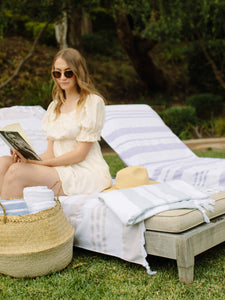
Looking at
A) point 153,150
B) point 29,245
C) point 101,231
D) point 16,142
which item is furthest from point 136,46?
point 29,245

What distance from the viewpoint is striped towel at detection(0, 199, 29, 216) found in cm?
224

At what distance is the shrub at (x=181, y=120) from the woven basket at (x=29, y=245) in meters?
6.76

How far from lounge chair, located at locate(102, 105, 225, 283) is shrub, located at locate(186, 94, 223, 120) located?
689 cm

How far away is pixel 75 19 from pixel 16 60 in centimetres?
367

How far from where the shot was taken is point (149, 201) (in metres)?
2.27

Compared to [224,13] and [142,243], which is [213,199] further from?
[224,13]

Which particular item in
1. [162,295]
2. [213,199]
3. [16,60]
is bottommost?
[16,60]

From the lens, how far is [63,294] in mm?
2016

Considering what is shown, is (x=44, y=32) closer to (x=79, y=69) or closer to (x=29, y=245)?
(x=79, y=69)

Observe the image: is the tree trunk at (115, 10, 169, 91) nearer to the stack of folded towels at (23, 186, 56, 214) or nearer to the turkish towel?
the turkish towel

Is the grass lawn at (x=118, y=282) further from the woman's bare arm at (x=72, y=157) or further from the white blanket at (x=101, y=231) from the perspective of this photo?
the woman's bare arm at (x=72, y=157)

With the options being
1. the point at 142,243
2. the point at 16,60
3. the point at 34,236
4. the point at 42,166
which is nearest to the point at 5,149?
the point at 42,166

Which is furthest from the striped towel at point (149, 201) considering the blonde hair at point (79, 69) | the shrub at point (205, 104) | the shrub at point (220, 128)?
the shrub at point (205, 104)

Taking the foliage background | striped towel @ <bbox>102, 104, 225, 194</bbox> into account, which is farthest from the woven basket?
the foliage background
